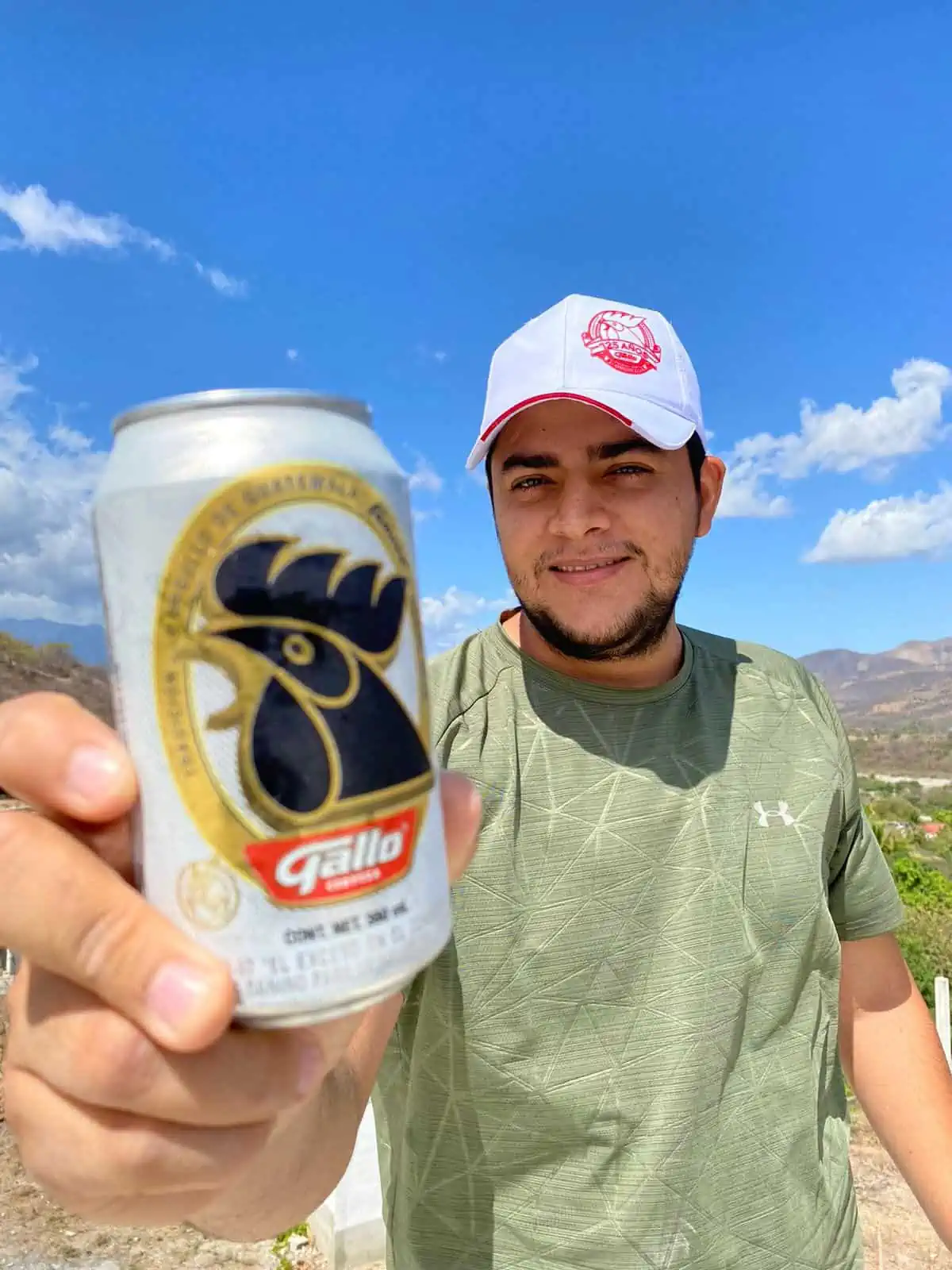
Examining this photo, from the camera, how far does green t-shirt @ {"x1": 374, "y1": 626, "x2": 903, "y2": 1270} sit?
154cm

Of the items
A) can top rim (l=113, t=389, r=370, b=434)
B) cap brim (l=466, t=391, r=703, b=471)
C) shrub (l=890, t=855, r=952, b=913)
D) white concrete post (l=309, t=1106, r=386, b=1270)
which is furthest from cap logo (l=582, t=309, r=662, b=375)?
shrub (l=890, t=855, r=952, b=913)

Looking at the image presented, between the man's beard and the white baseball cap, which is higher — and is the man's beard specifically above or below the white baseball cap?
below

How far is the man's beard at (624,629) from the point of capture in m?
1.78

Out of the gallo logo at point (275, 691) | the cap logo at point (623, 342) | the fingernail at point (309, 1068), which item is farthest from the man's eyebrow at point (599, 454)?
the fingernail at point (309, 1068)

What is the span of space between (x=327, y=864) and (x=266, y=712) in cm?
16

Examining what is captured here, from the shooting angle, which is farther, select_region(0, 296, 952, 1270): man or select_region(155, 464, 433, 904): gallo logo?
select_region(0, 296, 952, 1270): man

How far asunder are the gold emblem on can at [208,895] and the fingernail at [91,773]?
12cm

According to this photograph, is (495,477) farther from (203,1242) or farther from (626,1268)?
(203,1242)

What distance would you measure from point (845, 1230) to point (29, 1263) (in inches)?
171

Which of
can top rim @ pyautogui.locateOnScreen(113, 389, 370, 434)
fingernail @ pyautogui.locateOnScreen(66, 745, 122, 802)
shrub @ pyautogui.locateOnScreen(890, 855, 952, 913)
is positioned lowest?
shrub @ pyautogui.locateOnScreen(890, 855, 952, 913)

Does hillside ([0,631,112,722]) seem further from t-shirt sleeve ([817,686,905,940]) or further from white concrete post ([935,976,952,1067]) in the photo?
white concrete post ([935,976,952,1067])

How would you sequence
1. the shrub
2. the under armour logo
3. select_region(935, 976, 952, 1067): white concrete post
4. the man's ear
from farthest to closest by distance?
1. the shrub
2. select_region(935, 976, 952, 1067): white concrete post
3. the man's ear
4. the under armour logo

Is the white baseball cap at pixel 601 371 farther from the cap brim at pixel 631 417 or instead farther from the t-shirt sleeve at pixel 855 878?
the t-shirt sleeve at pixel 855 878

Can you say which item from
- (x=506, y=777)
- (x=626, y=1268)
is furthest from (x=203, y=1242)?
(x=506, y=777)
